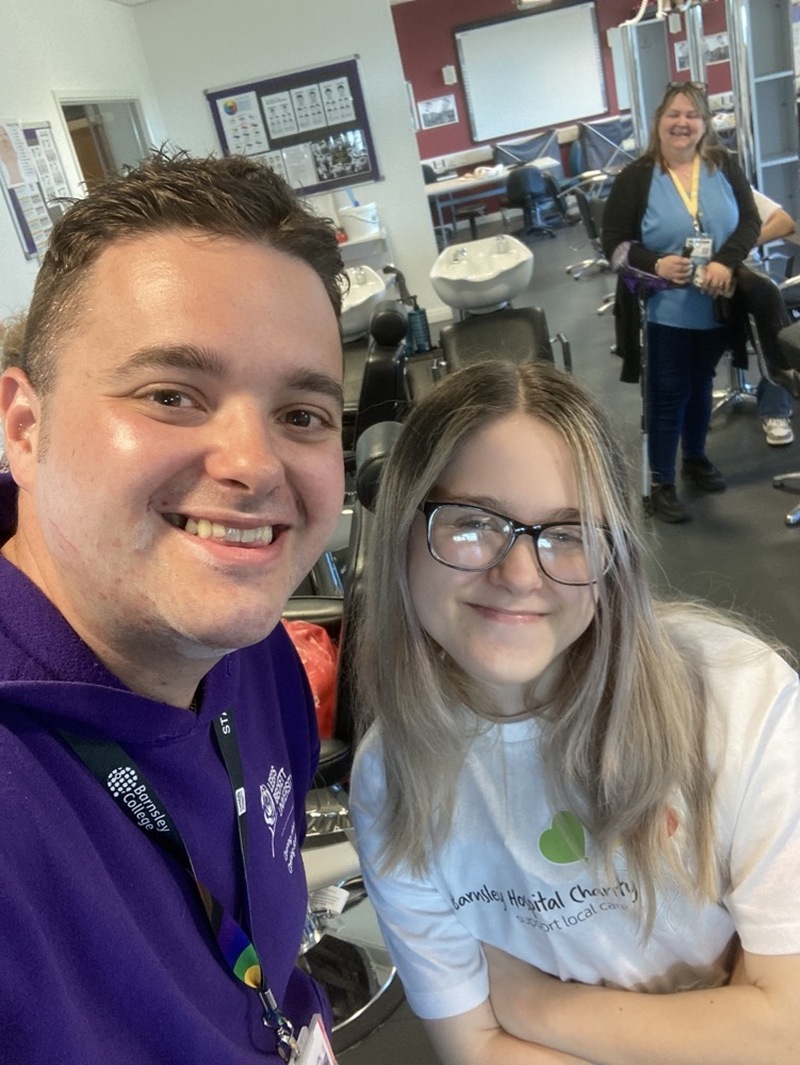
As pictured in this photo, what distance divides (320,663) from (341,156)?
5788 millimetres

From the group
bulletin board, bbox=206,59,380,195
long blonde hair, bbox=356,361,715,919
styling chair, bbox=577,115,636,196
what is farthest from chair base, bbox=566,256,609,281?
long blonde hair, bbox=356,361,715,919

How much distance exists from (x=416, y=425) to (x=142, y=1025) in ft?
2.31

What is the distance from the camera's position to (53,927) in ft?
2.06

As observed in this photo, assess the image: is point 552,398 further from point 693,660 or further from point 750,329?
point 750,329

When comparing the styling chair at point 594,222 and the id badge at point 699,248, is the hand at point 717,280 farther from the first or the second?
the styling chair at point 594,222

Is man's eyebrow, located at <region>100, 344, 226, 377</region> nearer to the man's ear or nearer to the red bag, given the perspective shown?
the man's ear

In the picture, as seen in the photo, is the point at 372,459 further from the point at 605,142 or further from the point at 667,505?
the point at 605,142

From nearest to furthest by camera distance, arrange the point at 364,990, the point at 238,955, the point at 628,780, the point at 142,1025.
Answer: the point at 142,1025
the point at 238,955
the point at 628,780
the point at 364,990

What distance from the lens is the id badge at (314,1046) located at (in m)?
0.96

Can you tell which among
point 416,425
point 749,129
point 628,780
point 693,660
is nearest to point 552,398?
point 416,425

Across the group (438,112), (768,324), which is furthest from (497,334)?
(438,112)

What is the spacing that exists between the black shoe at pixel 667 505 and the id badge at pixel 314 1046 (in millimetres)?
2822

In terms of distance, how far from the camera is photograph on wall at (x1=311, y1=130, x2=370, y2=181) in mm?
6402

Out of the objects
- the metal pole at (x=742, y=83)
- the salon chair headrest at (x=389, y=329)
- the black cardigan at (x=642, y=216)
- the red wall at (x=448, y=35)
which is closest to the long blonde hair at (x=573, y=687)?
the salon chair headrest at (x=389, y=329)
